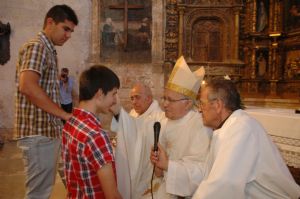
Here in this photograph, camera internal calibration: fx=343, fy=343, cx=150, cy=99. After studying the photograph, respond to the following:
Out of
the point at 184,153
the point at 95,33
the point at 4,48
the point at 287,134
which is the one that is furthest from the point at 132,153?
the point at 4,48

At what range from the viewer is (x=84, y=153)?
1755 mm

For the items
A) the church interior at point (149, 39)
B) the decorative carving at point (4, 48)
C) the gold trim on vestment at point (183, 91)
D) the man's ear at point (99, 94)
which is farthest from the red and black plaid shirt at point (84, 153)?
the decorative carving at point (4, 48)

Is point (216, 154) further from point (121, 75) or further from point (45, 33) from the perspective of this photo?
point (121, 75)

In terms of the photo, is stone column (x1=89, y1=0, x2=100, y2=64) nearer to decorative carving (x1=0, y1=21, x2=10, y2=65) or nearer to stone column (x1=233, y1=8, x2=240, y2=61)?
decorative carving (x1=0, y1=21, x2=10, y2=65)

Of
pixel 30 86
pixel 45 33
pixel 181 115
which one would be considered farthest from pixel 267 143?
pixel 45 33

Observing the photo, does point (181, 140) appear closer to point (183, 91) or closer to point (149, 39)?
point (183, 91)

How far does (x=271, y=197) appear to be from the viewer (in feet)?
7.15

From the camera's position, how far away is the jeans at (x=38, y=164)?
2.49 metres

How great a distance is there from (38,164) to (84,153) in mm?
894

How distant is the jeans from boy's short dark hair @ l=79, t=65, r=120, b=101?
828mm

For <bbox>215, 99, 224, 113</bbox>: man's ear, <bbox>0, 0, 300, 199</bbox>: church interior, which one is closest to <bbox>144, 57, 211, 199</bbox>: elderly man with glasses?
<bbox>215, 99, 224, 113</bbox>: man's ear

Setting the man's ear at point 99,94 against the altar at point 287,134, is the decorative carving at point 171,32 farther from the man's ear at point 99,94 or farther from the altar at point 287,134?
the man's ear at point 99,94

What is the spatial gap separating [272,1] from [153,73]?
3443 mm

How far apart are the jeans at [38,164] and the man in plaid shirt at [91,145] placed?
0.66 metres
